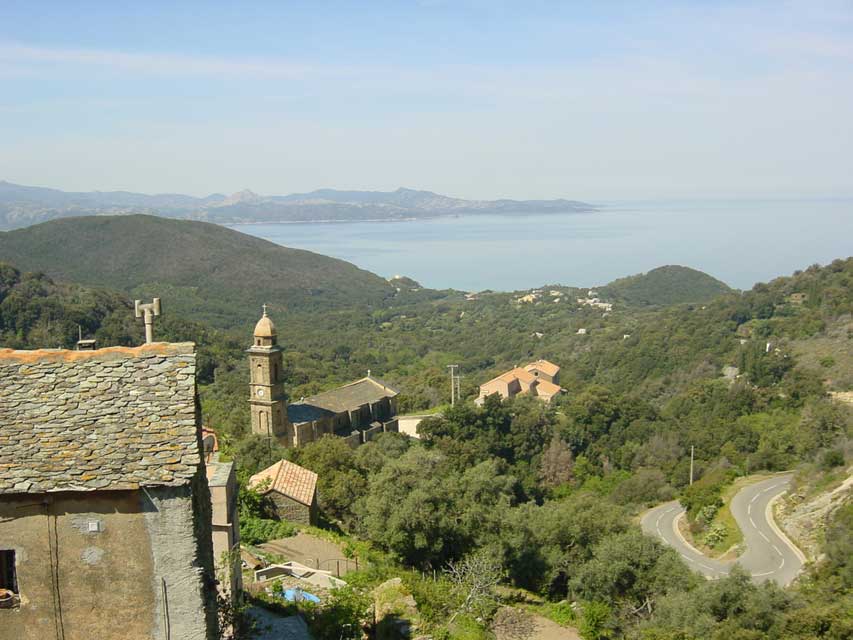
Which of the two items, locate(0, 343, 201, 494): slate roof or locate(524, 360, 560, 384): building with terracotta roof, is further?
locate(524, 360, 560, 384): building with terracotta roof

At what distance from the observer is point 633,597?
1582 cm

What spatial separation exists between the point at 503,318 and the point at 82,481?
3873 inches

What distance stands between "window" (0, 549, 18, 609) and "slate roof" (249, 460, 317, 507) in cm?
1036

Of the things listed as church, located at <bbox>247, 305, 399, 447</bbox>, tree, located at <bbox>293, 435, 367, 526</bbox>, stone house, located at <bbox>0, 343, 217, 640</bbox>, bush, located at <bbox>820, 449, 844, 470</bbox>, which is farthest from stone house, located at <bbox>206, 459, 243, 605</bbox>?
bush, located at <bbox>820, 449, 844, 470</bbox>

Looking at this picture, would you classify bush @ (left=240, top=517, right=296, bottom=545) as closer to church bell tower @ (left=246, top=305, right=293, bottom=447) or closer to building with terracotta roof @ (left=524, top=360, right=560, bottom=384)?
church bell tower @ (left=246, top=305, right=293, bottom=447)

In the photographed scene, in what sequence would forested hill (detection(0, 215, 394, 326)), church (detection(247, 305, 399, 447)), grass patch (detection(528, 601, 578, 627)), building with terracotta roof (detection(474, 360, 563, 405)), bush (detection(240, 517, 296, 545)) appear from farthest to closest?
forested hill (detection(0, 215, 394, 326)) → building with terracotta roof (detection(474, 360, 563, 405)) → church (detection(247, 305, 399, 447)) → grass patch (detection(528, 601, 578, 627)) → bush (detection(240, 517, 296, 545))

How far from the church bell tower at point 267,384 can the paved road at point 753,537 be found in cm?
1375

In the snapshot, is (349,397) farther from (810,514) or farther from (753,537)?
(810,514)

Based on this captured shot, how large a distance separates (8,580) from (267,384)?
898 inches

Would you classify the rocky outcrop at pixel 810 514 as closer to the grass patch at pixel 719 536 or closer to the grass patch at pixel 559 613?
the grass patch at pixel 719 536

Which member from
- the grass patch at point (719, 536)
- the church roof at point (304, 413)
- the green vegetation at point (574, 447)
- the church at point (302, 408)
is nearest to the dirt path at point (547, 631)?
the green vegetation at point (574, 447)

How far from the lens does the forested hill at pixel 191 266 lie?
335ft

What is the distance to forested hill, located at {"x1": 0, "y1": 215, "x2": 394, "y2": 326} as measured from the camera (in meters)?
102

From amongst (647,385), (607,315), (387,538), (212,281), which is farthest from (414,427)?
(212,281)
